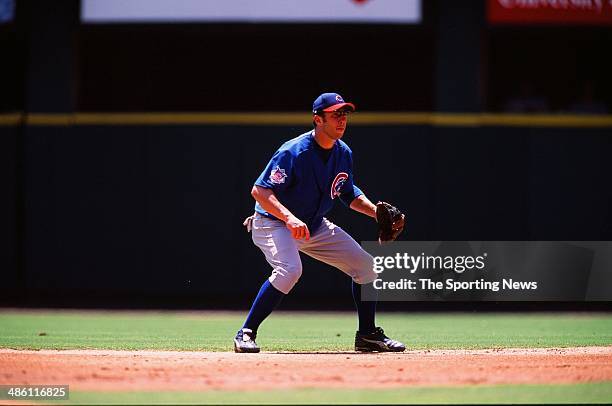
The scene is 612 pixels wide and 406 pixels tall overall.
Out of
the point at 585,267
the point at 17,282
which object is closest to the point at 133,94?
the point at 17,282

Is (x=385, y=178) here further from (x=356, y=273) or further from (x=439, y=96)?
(x=356, y=273)

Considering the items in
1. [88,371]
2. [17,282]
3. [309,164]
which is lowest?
[17,282]

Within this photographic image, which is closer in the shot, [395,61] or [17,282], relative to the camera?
[17,282]

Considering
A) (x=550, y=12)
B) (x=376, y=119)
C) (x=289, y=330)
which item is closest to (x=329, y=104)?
(x=289, y=330)

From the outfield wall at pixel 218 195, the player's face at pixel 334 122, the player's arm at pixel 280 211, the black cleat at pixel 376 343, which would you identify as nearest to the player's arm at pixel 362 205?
the player's face at pixel 334 122

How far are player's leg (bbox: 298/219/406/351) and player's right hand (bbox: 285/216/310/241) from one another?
612 millimetres

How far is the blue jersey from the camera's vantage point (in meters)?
7.32

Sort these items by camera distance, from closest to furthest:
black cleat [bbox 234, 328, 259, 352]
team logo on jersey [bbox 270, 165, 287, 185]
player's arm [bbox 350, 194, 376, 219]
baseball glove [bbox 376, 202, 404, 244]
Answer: team logo on jersey [bbox 270, 165, 287, 185] < black cleat [bbox 234, 328, 259, 352] < baseball glove [bbox 376, 202, 404, 244] < player's arm [bbox 350, 194, 376, 219]

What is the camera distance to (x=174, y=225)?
1377cm

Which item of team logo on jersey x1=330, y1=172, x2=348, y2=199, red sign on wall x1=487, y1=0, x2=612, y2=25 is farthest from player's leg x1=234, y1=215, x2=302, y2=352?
red sign on wall x1=487, y1=0, x2=612, y2=25

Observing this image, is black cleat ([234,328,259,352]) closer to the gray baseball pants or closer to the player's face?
the gray baseball pants

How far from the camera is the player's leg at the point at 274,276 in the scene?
290 inches

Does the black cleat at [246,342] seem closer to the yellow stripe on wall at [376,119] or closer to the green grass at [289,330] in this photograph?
the green grass at [289,330]

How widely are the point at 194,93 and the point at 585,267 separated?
19.7 ft
